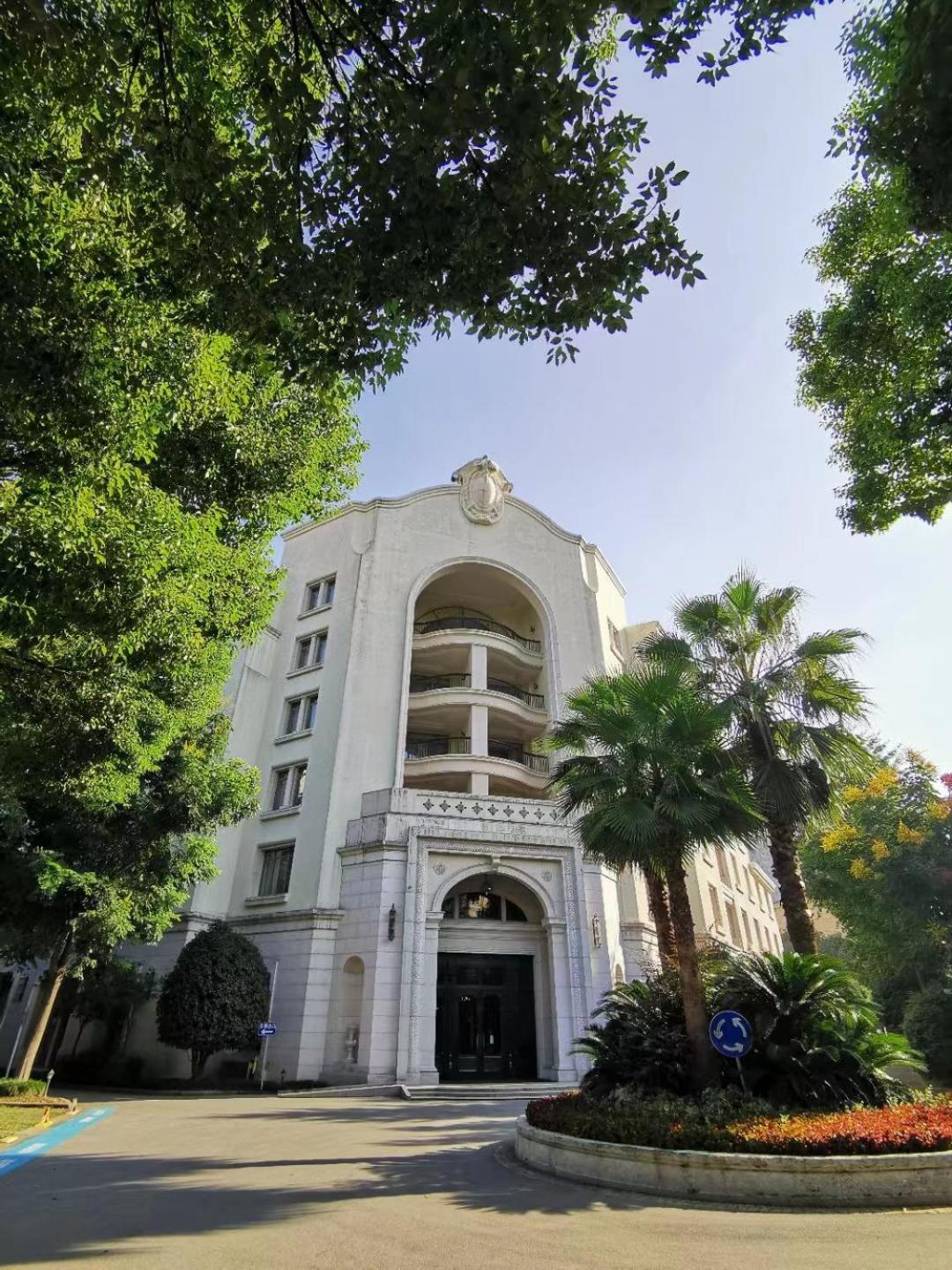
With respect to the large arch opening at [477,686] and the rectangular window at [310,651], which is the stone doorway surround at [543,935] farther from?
the rectangular window at [310,651]

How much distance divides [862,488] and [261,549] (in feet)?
31.3

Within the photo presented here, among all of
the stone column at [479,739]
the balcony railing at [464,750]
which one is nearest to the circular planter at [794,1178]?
the stone column at [479,739]

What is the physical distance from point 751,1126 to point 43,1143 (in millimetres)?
10428

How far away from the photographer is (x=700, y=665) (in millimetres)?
16406

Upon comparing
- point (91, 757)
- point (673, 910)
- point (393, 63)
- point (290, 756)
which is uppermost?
point (290, 756)

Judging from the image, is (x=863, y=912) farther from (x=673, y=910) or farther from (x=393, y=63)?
(x=393, y=63)

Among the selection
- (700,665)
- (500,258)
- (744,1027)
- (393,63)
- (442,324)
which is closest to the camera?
(393,63)

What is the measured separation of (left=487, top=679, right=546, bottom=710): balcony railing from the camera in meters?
28.8

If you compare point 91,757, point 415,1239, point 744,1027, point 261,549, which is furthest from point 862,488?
point 91,757

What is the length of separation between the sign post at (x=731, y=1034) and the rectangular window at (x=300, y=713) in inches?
776

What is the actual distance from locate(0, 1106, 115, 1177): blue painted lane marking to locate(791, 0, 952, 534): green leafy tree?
584 inches

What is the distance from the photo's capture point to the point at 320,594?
2991cm

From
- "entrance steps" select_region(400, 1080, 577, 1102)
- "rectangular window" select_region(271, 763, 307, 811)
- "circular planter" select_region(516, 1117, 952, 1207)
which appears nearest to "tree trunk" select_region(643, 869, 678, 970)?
"circular planter" select_region(516, 1117, 952, 1207)

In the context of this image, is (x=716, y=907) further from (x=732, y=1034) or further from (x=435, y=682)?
(x=732, y=1034)
